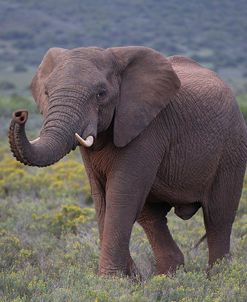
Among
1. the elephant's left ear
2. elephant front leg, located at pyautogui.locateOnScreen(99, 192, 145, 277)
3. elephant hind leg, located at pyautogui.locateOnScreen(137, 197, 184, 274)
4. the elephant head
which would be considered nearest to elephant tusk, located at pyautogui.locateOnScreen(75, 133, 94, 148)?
the elephant head

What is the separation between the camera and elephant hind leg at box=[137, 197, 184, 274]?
748 cm

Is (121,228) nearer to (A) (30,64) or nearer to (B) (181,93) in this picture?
(B) (181,93)

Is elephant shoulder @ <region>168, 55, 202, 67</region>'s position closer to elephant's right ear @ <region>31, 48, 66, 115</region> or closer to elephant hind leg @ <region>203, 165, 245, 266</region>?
elephant hind leg @ <region>203, 165, 245, 266</region>

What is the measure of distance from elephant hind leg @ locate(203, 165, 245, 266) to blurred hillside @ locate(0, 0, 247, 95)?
44.1m

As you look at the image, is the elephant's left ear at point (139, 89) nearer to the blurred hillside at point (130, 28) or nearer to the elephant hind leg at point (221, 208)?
the elephant hind leg at point (221, 208)

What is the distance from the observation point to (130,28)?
63.9 metres

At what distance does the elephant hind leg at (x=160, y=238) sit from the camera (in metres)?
7.48

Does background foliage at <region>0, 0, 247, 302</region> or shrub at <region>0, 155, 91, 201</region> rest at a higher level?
background foliage at <region>0, 0, 247, 302</region>

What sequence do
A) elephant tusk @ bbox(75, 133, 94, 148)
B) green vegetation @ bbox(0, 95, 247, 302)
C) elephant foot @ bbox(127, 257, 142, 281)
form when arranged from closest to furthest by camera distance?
elephant tusk @ bbox(75, 133, 94, 148)
green vegetation @ bbox(0, 95, 247, 302)
elephant foot @ bbox(127, 257, 142, 281)

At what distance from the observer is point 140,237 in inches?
353

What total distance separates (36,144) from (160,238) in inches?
96.1

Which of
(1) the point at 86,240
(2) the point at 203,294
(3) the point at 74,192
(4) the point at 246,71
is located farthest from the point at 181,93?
(4) the point at 246,71

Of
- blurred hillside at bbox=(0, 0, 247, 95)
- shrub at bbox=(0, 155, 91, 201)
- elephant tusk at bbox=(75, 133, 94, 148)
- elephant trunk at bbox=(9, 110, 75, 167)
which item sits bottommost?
blurred hillside at bbox=(0, 0, 247, 95)

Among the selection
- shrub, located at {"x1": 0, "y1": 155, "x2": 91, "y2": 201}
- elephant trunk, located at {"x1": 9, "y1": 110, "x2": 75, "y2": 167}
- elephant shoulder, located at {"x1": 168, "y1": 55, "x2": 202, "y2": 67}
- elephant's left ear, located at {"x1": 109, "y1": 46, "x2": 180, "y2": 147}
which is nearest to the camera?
elephant trunk, located at {"x1": 9, "y1": 110, "x2": 75, "y2": 167}
